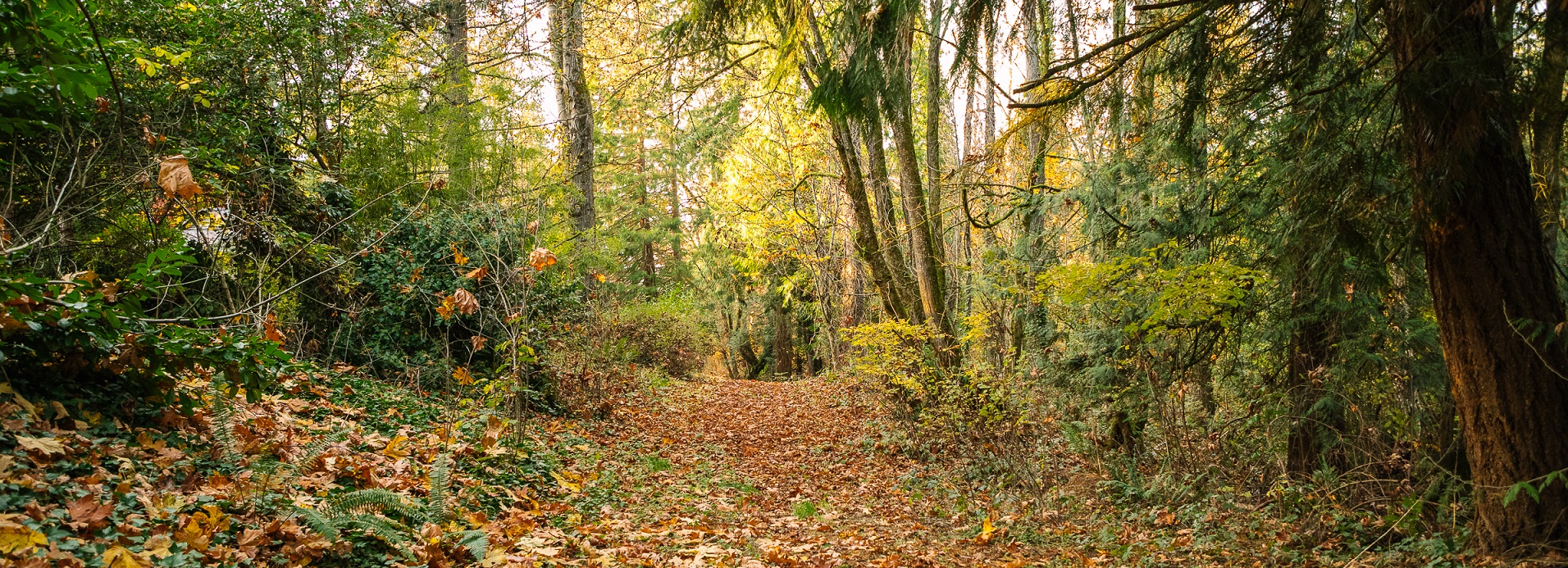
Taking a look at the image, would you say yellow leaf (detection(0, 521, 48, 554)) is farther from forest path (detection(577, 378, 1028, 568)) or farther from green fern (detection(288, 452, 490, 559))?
forest path (detection(577, 378, 1028, 568))

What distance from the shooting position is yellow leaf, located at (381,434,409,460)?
5.28 meters

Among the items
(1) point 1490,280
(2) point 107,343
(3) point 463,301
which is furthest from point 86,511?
(1) point 1490,280

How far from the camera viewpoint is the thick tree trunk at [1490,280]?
3650 millimetres

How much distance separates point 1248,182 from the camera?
580 centimetres

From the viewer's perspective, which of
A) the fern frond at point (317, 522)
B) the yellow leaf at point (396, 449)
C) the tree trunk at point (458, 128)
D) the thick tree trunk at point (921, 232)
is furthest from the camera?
the tree trunk at point (458, 128)

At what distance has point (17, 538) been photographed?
256cm

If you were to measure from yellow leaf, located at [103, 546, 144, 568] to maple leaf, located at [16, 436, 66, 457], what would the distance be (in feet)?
2.67

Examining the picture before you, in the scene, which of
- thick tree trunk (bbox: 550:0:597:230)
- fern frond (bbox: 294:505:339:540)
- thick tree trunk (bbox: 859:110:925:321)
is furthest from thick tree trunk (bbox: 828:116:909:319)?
fern frond (bbox: 294:505:339:540)

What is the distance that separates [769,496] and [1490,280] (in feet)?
17.9

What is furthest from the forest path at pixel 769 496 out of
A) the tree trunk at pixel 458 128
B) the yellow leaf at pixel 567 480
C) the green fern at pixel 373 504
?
the tree trunk at pixel 458 128

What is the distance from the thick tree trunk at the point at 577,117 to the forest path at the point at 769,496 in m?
3.71

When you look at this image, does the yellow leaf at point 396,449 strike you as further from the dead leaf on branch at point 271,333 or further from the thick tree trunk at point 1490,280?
the thick tree trunk at point 1490,280

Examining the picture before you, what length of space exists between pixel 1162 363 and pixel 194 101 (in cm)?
888

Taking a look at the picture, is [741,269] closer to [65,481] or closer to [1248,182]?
[1248,182]
